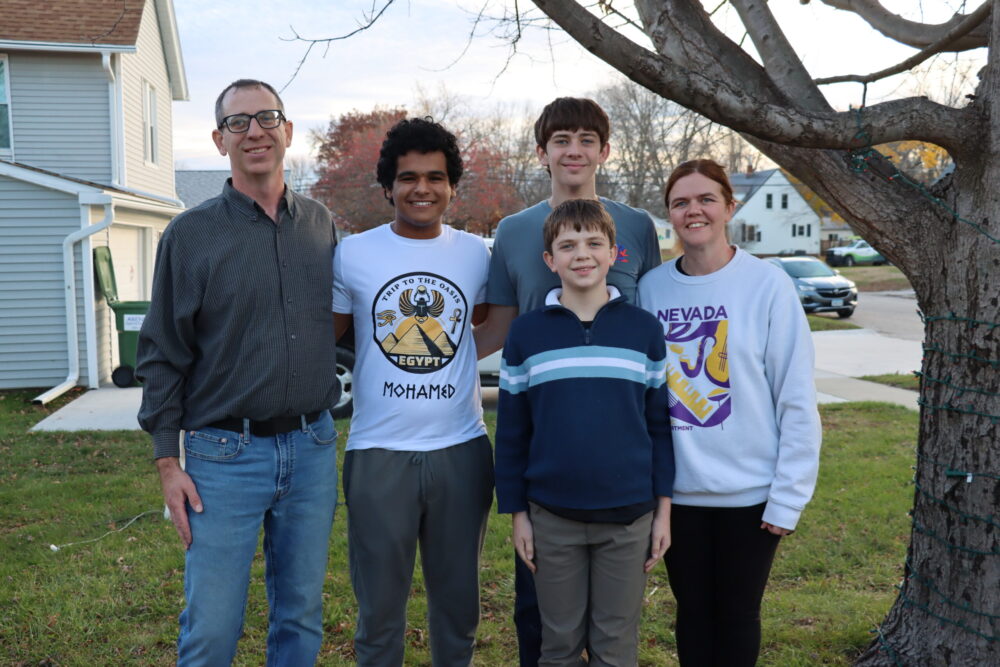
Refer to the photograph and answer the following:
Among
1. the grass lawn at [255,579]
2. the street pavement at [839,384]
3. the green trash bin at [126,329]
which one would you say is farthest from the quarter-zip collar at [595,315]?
the green trash bin at [126,329]

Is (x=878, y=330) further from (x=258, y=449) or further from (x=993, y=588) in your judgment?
(x=258, y=449)

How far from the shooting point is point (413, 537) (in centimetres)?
288

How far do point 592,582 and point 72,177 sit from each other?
473 inches

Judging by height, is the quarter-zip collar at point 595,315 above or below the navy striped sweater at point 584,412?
above

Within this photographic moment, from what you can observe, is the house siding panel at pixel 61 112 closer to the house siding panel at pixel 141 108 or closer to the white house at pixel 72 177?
the white house at pixel 72 177

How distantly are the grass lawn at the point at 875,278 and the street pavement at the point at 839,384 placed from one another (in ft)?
44.7

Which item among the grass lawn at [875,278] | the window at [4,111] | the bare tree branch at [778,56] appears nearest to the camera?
the bare tree branch at [778,56]

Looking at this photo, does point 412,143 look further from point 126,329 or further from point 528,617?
point 126,329

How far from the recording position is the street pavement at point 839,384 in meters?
9.12

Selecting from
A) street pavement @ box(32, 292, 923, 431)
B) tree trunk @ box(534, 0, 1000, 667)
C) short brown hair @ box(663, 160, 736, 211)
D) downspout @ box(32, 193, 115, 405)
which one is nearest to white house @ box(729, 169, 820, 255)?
street pavement @ box(32, 292, 923, 431)

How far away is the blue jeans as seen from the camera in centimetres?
267

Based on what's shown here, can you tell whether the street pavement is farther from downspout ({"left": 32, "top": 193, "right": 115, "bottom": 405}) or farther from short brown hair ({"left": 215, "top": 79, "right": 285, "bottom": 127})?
short brown hair ({"left": 215, "top": 79, "right": 285, "bottom": 127})

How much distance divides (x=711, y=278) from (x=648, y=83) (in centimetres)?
68

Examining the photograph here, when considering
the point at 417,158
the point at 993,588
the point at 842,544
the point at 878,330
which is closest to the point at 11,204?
the point at 417,158
